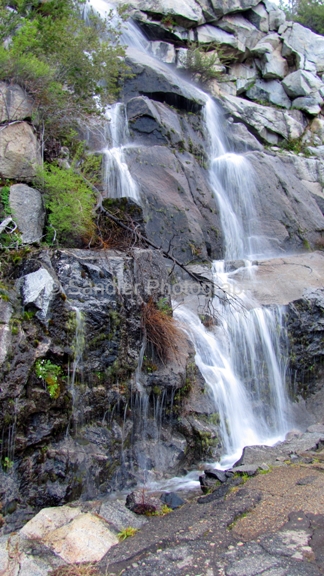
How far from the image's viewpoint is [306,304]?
9.05 metres

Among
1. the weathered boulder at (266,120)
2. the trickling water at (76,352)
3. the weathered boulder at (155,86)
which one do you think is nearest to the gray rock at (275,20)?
the weathered boulder at (266,120)

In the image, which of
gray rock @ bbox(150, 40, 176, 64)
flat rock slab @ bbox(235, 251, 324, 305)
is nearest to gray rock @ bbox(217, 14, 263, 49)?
gray rock @ bbox(150, 40, 176, 64)

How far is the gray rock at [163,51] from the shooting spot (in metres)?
15.3

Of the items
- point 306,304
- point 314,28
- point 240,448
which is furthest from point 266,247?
point 314,28

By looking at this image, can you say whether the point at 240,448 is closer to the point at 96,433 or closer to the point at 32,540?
the point at 96,433

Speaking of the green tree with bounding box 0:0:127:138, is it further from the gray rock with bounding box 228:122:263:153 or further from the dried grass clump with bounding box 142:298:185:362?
the gray rock with bounding box 228:122:263:153

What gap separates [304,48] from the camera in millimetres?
18797

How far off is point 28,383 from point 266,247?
8179mm

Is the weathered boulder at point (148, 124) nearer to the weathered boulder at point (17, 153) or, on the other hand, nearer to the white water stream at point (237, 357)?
the white water stream at point (237, 357)

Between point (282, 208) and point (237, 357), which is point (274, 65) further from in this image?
point (237, 357)

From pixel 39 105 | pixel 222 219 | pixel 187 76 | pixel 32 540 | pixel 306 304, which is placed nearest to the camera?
pixel 32 540

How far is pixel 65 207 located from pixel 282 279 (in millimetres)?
5196

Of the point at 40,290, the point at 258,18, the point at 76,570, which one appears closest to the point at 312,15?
the point at 258,18

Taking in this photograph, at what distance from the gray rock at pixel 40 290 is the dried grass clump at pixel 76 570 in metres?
2.60
